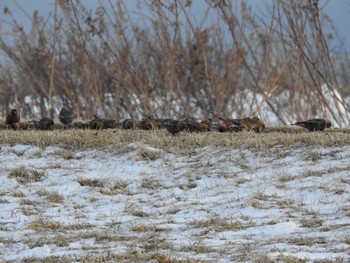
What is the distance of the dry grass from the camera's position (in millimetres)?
8602

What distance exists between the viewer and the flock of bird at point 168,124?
986 cm

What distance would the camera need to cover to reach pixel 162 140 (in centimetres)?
901

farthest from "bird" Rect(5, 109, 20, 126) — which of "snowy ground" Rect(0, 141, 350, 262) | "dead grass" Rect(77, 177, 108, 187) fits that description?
"dead grass" Rect(77, 177, 108, 187)

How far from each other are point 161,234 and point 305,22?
336 inches

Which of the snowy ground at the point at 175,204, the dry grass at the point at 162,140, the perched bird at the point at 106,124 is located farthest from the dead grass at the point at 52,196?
the perched bird at the point at 106,124

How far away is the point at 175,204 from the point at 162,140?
2.19 meters

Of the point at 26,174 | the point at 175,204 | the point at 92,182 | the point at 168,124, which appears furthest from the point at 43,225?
the point at 168,124

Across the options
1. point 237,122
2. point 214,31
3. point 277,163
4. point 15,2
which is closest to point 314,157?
point 277,163

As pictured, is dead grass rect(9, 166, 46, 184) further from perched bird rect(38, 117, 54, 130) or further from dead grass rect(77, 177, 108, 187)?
perched bird rect(38, 117, 54, 130)

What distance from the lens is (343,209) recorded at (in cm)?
625

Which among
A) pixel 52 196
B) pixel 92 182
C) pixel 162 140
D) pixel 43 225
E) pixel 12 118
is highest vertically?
pixel 12 118

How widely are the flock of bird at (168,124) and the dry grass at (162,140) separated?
0.69 feet

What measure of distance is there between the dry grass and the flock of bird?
0.69 feet

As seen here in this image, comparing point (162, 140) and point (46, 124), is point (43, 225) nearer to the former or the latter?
point (162, 140)
